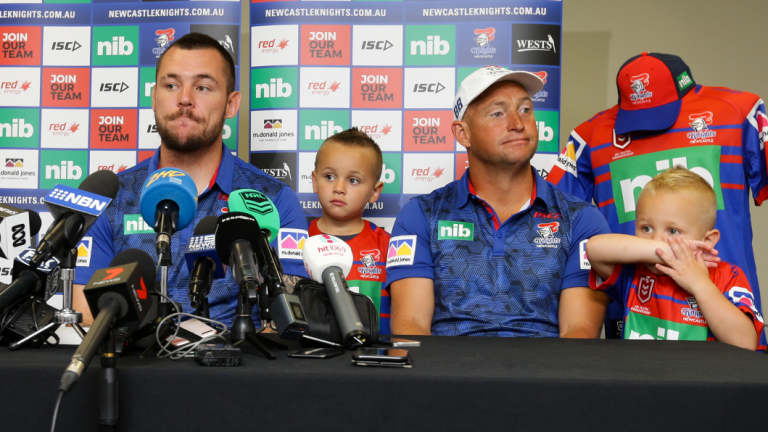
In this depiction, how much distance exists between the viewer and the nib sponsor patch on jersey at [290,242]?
7.13 ft

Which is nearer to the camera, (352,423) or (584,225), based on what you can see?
(352,423)

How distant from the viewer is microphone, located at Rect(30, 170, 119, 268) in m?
1.02

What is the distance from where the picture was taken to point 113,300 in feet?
2.99

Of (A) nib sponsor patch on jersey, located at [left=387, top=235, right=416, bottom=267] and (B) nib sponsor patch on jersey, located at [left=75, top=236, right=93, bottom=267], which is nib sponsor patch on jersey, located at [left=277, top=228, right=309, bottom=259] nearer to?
(A) nib sponsor patch on jersey, located at [left=387, top=235, right=416, bottom=267]

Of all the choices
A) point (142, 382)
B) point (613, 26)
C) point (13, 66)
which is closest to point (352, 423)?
point (142, 382)

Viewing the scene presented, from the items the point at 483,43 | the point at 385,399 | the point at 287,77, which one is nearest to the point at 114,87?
the point at 287,77

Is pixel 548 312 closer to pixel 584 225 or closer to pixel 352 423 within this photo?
pixel 584 225

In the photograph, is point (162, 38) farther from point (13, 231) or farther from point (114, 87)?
point (13, 231)

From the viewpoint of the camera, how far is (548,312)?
1.98 meters

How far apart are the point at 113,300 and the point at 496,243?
1343 millimetres

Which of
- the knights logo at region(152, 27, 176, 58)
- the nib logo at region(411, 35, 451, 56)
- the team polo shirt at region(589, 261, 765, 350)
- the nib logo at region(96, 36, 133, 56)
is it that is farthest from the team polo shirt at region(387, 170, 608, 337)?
the nib logo at region(96, 36, 133, 56)

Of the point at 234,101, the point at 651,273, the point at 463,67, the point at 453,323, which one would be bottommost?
the point at 453,323

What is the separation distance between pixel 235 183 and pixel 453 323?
88cm

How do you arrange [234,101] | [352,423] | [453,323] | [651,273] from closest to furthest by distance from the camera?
[352,423], [651,273], [453,323], [234,101]
